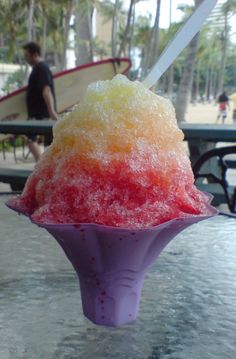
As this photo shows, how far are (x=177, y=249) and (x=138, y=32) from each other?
1969cm

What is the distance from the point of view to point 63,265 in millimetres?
1131

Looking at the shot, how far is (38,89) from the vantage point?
17.5 ft

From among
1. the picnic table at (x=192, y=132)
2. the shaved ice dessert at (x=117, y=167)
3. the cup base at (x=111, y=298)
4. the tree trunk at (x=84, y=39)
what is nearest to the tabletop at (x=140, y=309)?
the cup base at (x=111, y=298)

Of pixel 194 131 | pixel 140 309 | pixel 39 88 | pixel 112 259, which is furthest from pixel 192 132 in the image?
pixel 112 259

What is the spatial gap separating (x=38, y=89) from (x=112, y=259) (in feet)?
15.6

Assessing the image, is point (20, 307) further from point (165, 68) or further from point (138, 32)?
point (138, 32)

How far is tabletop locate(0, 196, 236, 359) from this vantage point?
747 millimetres

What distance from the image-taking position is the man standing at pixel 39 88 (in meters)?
5.23

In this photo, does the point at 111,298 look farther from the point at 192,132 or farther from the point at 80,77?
the point at 80,77

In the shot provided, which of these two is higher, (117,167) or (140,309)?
(117,167)

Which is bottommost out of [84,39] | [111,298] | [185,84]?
[185,84]

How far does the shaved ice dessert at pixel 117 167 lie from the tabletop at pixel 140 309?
0.18 m

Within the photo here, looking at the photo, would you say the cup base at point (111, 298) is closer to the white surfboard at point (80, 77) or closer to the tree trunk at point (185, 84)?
the white surfboard at point (80, 77)

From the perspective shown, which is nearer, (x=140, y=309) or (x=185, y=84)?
(x=140, y=309)
